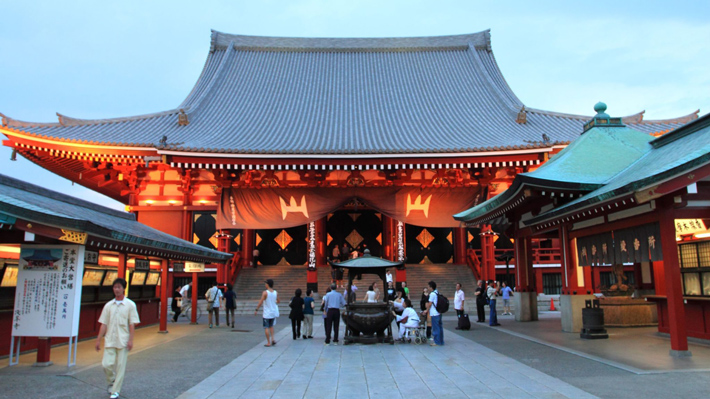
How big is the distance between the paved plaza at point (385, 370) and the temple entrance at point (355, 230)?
590 inches

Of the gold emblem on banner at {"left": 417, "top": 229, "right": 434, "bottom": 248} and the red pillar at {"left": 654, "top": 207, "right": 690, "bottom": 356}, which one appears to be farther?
the gold emblem on banner at {"left": 417, "top": 229, "right": 434, "bottom": 248}

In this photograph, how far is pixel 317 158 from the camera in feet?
69.0

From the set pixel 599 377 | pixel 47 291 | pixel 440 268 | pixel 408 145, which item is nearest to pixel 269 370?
pixel 47 291

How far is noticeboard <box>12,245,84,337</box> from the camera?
9.05m

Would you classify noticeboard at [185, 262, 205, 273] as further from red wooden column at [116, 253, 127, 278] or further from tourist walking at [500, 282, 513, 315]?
tourist walking at [500, 282, 513, 315]

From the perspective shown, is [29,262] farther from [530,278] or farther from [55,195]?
[530,278]

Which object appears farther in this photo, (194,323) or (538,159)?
(538,159)

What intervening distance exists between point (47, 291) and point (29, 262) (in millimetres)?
627

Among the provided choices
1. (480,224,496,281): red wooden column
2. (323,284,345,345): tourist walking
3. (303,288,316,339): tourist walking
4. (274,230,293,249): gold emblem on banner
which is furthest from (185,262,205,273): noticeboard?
→ (480,224,496,281): red wooden column

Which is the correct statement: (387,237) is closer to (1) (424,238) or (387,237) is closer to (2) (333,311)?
(1) (424,238)

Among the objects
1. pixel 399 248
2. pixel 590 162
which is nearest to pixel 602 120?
pixel 590 162

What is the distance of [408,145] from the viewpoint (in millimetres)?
22359

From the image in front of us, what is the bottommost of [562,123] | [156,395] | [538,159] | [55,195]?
[156,395]

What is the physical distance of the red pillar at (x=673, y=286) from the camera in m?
9.57
